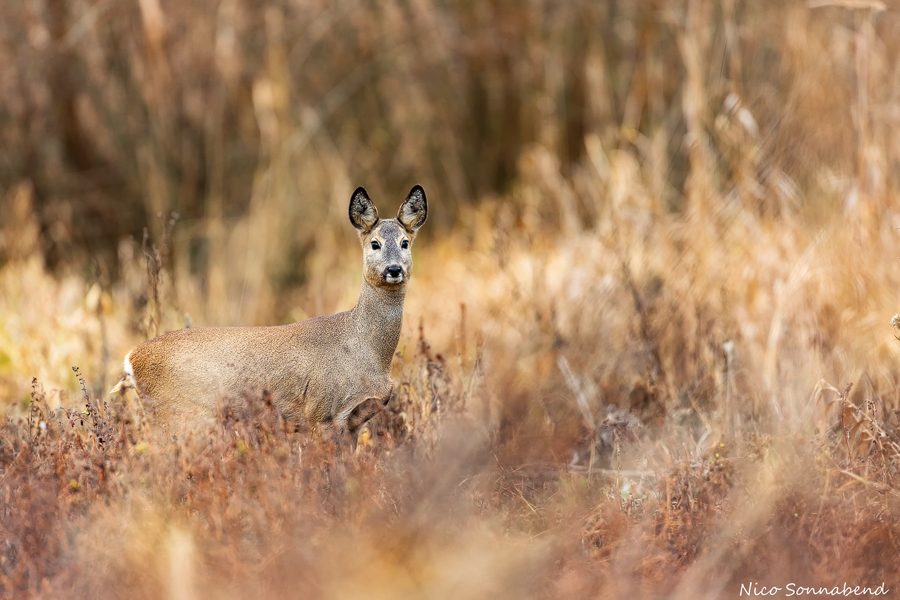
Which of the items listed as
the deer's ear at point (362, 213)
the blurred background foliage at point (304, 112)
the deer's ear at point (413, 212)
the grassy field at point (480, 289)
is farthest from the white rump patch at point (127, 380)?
the blurred background foliage at point (304, 112)

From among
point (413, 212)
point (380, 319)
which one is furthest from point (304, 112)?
point (380, 319)

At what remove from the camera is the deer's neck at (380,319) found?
4688 mm

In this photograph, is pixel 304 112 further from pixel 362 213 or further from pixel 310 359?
pixel 310 359

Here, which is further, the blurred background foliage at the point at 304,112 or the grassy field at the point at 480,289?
the blurred background foliage at the point at 304,112

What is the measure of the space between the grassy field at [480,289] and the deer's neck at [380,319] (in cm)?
38

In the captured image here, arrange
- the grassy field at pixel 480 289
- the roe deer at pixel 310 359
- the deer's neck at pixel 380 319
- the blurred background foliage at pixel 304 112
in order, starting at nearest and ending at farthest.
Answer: the grassy field at pixel 480 289
the roe deer at pixel 310 359
the deer's neck at pixel 380 319
the blurred background foliage at pixel 304 112

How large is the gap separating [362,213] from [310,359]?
69 centimetres

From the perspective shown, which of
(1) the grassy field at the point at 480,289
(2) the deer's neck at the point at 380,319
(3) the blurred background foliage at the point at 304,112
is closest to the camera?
(1) the grassy field at the point at 480,289

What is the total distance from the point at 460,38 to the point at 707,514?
24.3ft

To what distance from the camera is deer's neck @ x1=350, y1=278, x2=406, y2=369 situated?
4688 mm

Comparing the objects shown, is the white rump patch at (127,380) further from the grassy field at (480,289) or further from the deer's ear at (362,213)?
the deer's ear at (362,213)

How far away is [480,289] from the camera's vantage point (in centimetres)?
845

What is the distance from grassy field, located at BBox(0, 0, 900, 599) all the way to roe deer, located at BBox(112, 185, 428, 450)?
0.49 ft

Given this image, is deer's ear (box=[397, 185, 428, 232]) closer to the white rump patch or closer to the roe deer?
the roe deer
